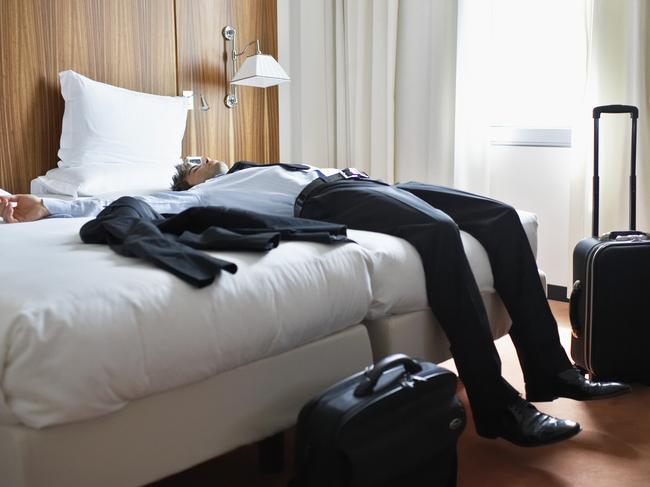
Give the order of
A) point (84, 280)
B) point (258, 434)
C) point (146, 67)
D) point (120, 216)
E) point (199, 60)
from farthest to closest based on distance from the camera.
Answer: point (199, 60) < point (146, 67) < point (120, 216) < point (258, 434) < point (84, 280)

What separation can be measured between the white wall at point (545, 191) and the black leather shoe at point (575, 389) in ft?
5.11

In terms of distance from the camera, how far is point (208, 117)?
3.82 m

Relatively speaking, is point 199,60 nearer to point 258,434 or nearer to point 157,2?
point 157,2

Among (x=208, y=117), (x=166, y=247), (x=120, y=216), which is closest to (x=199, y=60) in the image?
(x=208, y=117)

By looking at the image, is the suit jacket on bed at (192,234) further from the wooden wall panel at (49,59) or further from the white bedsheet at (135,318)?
the wooden wall panel at (49,59)

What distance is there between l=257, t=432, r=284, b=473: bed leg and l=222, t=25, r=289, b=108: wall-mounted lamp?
2.34m

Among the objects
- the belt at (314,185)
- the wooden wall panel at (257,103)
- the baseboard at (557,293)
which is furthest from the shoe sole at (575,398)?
the wooden wall panel at (257,103)

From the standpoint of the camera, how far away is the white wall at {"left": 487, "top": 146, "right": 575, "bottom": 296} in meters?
3.50

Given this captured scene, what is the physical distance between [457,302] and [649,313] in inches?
30.7

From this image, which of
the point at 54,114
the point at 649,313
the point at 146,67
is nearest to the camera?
the point at 649,313

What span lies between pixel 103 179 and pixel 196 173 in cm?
50

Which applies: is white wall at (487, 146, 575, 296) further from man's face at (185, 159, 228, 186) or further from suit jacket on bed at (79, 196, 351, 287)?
suit jacket on bed at (79, 196, 351, 287)

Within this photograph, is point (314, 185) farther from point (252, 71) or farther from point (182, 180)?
point (252, 71)

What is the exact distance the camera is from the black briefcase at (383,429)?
1.26 meters
